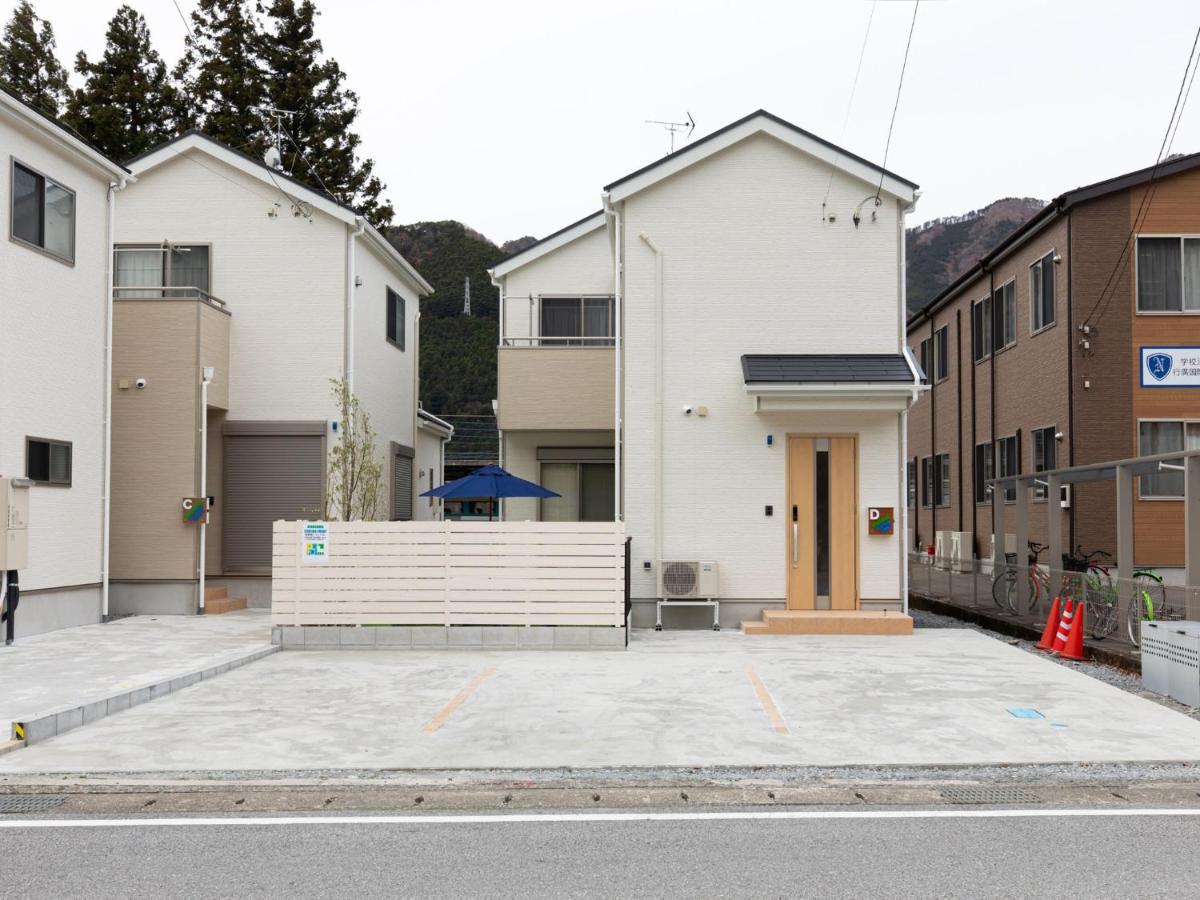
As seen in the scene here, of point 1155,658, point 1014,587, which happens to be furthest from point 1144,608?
point 1014,587

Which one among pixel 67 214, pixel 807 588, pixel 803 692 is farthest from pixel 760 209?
pixel 67 214

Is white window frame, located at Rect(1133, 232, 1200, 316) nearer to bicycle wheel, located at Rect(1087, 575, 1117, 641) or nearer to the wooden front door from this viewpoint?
the wooden front door

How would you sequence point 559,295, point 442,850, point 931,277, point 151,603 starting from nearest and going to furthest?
point 442,850
point 151,603
point 559,295
point 931,277

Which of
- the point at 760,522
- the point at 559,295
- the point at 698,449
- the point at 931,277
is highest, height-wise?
the point at 931,277

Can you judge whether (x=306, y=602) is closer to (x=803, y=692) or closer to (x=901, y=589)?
(x=803, y=692)

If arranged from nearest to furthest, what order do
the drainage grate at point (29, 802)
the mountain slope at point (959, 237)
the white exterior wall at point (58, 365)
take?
the drainage grate at point (29, 802), the white exterior wall at point (58, 365), the mountain slope at point (959, 237)

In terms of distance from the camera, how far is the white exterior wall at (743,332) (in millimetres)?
13703

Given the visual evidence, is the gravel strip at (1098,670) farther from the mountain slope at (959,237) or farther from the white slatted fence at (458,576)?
the mountain slope at (959,237)

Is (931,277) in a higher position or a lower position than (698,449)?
higher

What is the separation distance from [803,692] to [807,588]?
4.76 meters

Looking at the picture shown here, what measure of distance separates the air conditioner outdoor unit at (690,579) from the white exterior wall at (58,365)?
7496 mm

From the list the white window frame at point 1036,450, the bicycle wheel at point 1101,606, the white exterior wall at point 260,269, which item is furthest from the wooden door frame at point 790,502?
the white exterior wall at point 260,269

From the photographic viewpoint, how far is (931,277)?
254 feet

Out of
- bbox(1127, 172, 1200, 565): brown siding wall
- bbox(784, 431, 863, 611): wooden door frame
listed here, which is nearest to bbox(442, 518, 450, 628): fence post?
bbox(784, 431, 863, 611): wooden door frame
